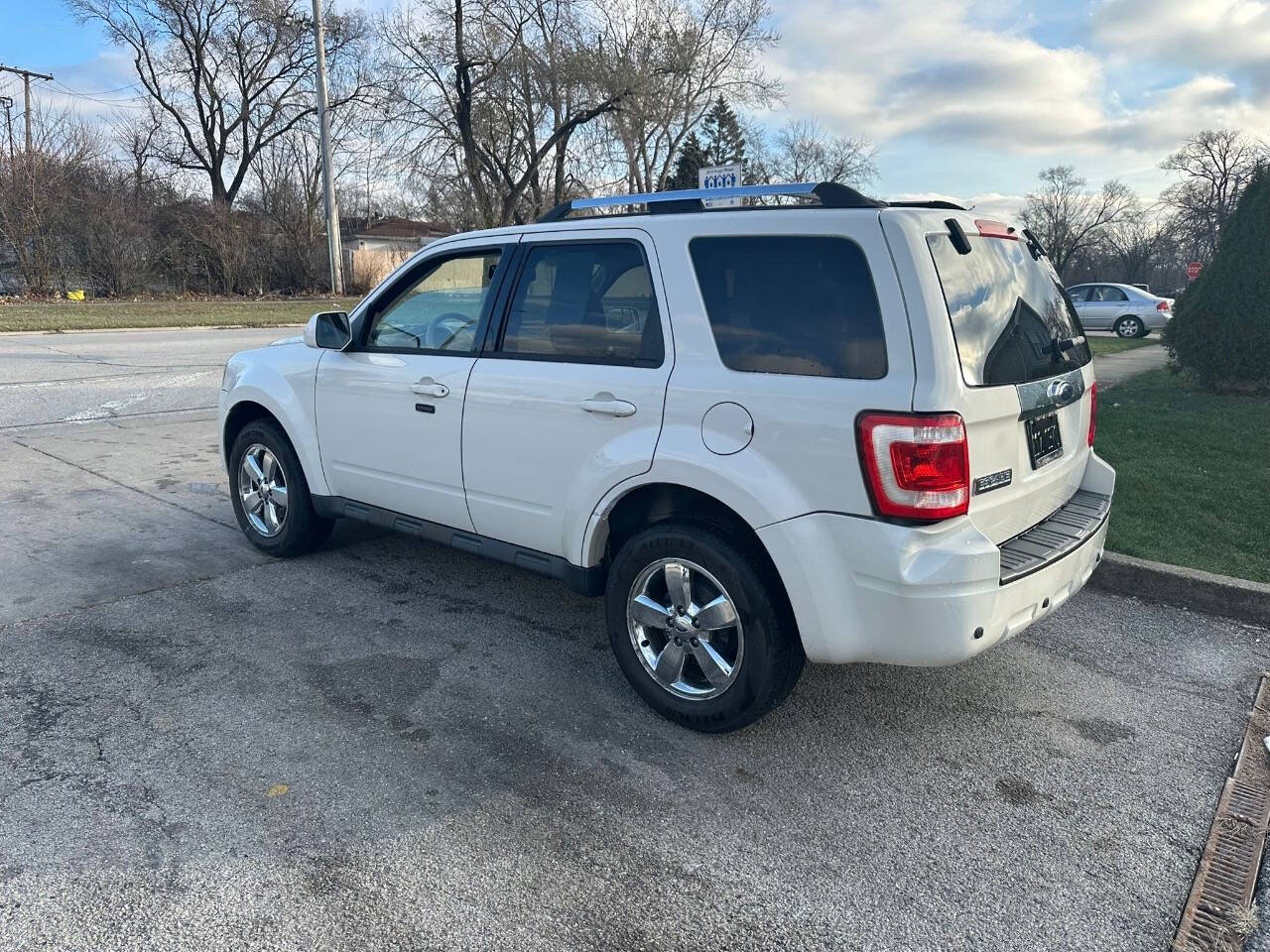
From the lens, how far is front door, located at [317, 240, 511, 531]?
4.21 metres

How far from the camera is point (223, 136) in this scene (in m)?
Answer: 41.2

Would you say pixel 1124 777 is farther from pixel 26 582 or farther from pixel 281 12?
pixel 281 12

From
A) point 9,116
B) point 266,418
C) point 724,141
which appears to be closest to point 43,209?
point 9,116

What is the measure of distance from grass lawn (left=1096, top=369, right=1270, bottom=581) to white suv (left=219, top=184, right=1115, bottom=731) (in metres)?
1.79

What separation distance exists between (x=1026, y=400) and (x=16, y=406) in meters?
10.5

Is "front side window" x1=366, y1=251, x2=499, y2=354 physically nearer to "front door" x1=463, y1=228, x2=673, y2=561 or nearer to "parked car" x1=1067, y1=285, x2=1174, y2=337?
"front door" x1=463, y1=228, x2=673, y2=561

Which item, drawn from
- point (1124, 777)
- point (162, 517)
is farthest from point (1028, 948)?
point (162, 517)

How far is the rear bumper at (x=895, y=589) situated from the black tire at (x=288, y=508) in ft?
9.98

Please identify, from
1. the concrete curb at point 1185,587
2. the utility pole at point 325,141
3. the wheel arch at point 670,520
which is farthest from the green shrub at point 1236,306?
the utility pole at point 325,141

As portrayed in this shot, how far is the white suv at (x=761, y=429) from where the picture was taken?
2926mm

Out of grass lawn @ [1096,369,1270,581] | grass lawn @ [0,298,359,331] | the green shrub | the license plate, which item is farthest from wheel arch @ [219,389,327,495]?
grass lawn @ [0,298,359,331]

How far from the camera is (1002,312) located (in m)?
3.26

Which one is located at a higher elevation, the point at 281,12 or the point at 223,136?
the point at 281,12

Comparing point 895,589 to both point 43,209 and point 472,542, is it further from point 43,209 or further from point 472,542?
point 43,209
